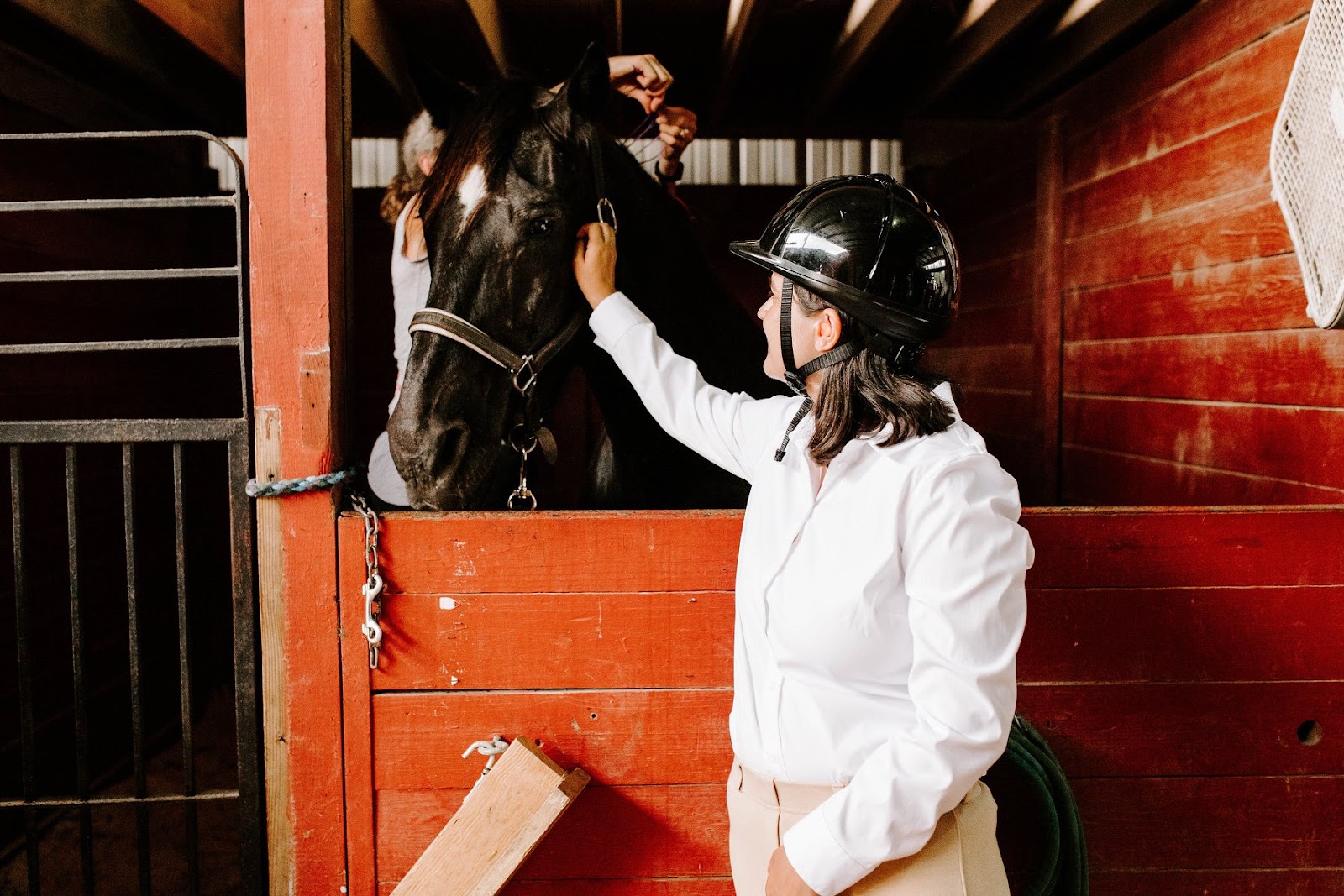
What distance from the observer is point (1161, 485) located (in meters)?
2.42

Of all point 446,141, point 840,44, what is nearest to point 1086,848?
point 446,141

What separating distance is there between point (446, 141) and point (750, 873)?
1.46 m

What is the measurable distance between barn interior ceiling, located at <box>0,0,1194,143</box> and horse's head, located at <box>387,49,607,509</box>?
0.32m

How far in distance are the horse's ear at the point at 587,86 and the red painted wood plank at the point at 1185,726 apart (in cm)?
144

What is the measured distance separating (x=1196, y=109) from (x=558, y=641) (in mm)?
2196

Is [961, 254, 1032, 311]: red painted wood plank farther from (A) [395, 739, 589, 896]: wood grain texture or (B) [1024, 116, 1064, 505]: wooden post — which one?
(A) [395, 739, 589, 896]: wood grain texture

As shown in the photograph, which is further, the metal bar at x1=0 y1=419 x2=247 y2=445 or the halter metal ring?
the halter metal ring

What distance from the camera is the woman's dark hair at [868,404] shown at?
102 cm

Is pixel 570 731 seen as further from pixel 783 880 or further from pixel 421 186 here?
pixel 421 186

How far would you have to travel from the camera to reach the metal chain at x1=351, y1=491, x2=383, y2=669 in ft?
4.52

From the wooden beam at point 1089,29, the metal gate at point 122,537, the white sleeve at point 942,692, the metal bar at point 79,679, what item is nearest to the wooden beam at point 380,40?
the metal gate at point 122,537

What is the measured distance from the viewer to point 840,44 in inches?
117

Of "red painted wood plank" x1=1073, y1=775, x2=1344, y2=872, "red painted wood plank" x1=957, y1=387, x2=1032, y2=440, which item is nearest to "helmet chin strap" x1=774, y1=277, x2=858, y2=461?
"red painted wood plank" x1=1073, y1=775, x2=1344, y2=872

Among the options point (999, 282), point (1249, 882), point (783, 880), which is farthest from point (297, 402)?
point (999, 282)
